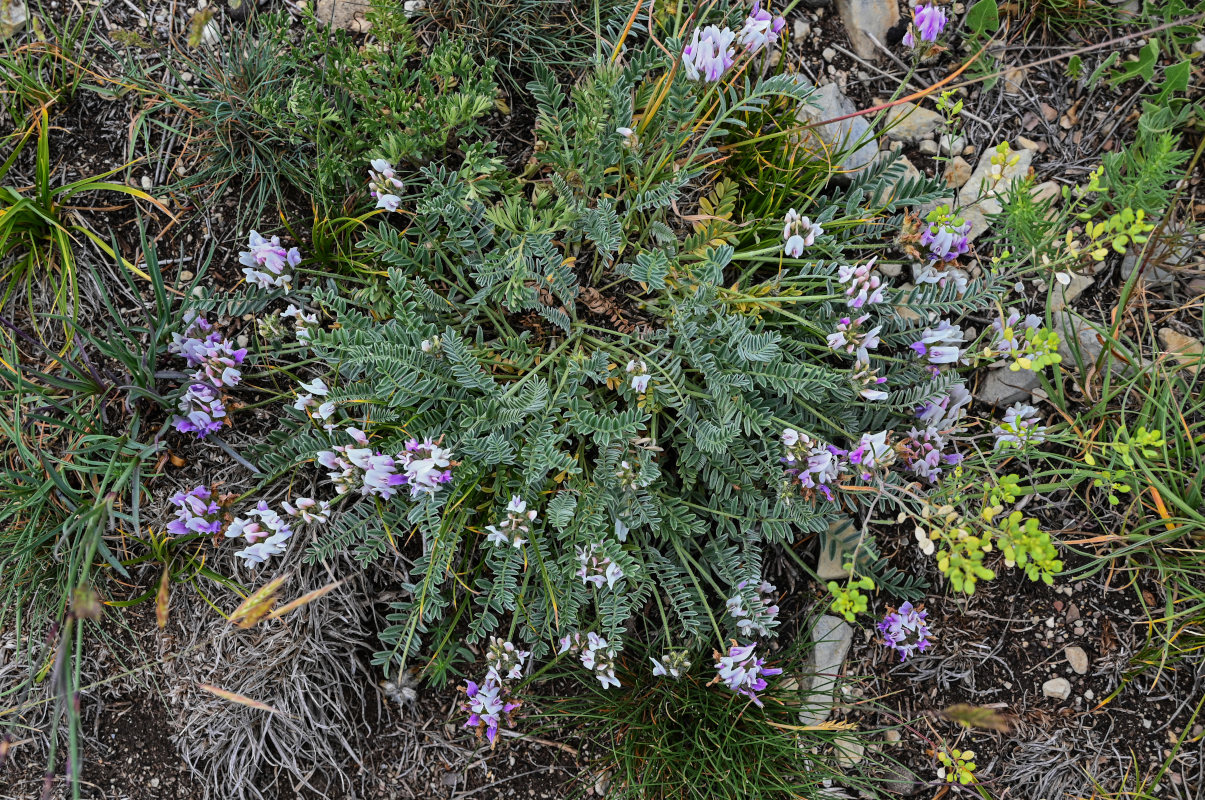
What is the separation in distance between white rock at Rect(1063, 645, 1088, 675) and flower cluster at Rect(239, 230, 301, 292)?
334 centimetres

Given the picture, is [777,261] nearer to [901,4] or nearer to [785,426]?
[785,426]

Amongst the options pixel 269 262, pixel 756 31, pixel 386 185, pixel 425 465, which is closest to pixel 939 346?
pixel 756 31

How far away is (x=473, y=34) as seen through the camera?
3123 millimetres

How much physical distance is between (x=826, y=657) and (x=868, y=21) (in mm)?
2653

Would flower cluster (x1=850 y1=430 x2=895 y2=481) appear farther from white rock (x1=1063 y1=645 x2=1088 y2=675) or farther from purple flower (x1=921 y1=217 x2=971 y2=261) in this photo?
white rock (x1=1063 y1=645 x2=1088 y2=675)

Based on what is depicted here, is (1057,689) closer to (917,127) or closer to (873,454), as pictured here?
(873,454)

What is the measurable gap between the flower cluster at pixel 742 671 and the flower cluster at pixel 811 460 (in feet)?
1.91

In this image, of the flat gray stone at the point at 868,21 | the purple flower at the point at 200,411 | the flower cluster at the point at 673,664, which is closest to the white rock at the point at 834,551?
the flower cluster at the point at 673,664

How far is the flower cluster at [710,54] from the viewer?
241 cm

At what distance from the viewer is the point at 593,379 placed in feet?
9.05

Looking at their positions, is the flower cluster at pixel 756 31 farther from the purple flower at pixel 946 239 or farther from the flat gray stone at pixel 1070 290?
the flat gray stone at pixel 1070 290

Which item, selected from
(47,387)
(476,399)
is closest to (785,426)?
(476,399)

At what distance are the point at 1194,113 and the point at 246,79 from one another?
3.80 meters

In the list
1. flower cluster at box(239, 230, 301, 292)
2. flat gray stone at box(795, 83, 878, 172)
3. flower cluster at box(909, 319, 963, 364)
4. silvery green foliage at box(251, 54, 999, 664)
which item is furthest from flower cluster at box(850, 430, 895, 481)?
flower cluster at box(239, 230, 301, 292)
